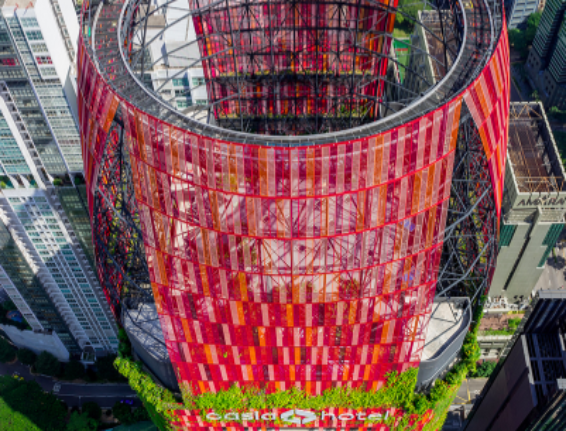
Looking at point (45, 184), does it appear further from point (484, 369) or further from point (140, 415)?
point (484, 369)

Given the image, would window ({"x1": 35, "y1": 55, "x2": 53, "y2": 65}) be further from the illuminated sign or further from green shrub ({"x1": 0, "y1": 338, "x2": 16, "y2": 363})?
green shrub ({"x1": 0, "y1": 338, "x2": 16, "y2": 363})

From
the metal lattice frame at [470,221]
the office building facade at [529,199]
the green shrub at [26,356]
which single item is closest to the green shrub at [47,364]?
the green shrub at [26,356]

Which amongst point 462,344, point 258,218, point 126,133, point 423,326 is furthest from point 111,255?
point 462,344

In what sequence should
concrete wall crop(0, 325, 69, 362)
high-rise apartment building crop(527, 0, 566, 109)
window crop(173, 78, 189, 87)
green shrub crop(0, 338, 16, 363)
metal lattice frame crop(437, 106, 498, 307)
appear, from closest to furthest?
metal lattice frame crop(437, 106, 498, 307) → window crop(173, 78, 189, 87) → concrete wall crop(0, 325, 69, 362) → green shrub crop(0, 338, 16, 363) → high-rise apartment building crop(527, 0, 566, 109)

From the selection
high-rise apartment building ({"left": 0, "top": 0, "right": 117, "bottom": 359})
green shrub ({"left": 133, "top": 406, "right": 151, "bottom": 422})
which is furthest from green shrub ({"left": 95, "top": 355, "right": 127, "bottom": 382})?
green shrub ({"left": 133, "top": 406, "right": 151, "bottom": 422})

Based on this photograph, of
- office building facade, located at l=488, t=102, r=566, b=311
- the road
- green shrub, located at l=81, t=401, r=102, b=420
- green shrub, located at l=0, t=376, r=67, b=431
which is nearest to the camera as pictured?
office building facade, located at l=488, t=102, r=566, b=311

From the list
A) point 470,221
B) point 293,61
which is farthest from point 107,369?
point 470,221

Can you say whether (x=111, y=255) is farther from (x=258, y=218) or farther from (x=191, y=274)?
(x=258, y=218)
